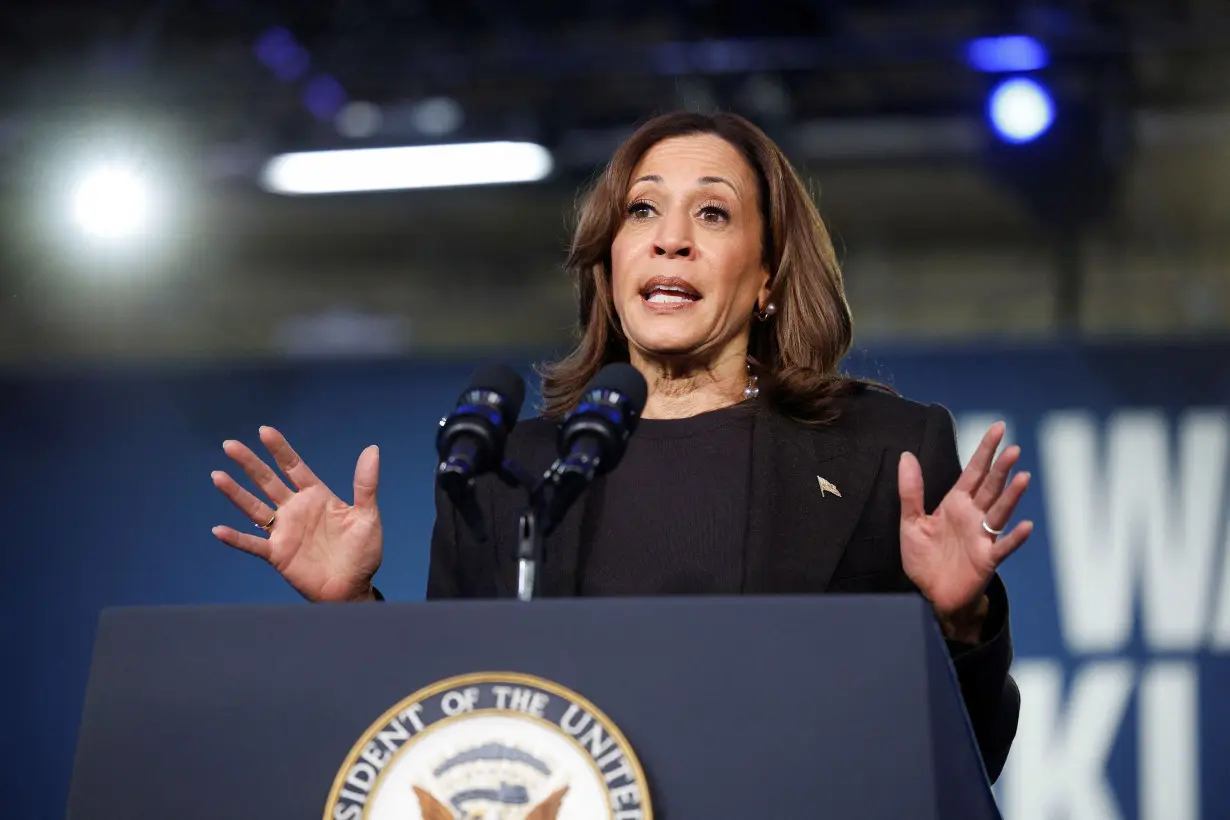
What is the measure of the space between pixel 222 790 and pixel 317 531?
0.54m

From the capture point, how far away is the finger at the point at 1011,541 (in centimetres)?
136

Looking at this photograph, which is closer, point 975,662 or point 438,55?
point 975,662

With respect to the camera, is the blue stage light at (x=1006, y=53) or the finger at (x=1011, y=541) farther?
the blue stage light at (x=1006, y=53)

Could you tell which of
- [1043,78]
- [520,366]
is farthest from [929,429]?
[1043,78]

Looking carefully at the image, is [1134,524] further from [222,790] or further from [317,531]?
[222,790]

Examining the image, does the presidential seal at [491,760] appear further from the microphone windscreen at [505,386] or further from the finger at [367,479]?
the finger at [367,479]

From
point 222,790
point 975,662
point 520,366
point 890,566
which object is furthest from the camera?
point 520,366

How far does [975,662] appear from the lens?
5.33 ft

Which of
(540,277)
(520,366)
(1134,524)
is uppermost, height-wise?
(540,277)

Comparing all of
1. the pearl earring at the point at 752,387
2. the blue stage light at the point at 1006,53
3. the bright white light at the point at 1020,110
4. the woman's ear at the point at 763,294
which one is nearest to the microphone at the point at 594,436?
the pearl earring at the point at 752,387

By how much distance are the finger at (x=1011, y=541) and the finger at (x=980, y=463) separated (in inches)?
2.5

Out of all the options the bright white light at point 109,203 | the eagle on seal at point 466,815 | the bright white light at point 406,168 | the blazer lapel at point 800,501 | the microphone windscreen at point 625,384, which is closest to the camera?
the eagle on seal at point 466,815

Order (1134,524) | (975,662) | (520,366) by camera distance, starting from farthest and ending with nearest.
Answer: (520,366) < (1134,524) < (975,662)

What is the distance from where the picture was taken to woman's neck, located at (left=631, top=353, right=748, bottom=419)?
207 cm
